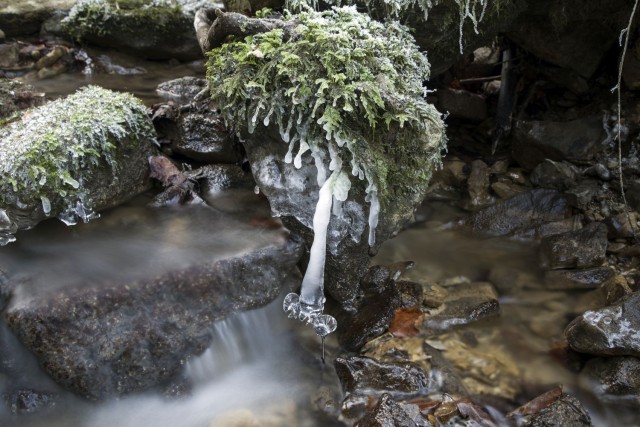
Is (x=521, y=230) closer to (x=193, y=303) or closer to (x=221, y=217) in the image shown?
(x=221, y=217)

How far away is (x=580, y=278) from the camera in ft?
13.8

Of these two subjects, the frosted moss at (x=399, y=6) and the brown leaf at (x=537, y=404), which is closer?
the brown leaf at (x=537, y=404)

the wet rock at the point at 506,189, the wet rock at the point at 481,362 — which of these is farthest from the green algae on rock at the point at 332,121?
the wet rock at the point at 506,189

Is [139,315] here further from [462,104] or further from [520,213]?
[462,104]

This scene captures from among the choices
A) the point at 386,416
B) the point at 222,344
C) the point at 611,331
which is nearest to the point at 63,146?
the point at 222,344

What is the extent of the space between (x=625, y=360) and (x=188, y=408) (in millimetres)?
2787

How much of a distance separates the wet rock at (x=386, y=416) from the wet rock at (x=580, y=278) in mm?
2117

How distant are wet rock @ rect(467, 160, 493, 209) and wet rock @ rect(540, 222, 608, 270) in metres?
0.95

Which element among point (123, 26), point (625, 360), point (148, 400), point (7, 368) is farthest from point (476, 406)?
point (123, 26)

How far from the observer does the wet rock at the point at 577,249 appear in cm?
434

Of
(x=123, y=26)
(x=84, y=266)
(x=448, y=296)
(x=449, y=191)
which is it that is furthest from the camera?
(x=123, y=26)

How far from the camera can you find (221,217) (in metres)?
3.71

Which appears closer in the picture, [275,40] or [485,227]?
[275,40]

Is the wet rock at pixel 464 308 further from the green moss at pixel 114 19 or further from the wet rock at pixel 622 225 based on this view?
the green moss at pixel 114 19
